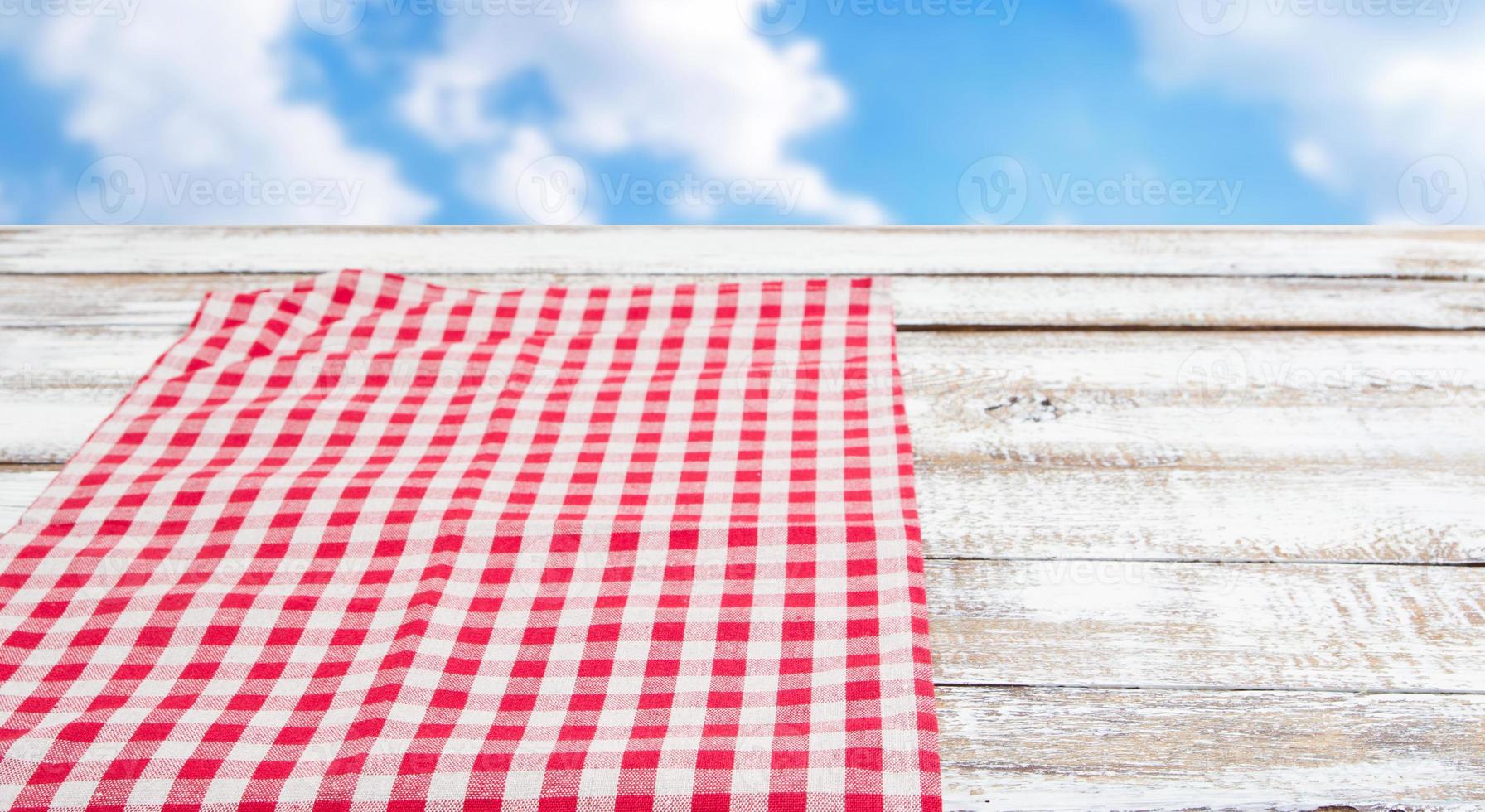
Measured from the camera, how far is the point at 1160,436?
115cm

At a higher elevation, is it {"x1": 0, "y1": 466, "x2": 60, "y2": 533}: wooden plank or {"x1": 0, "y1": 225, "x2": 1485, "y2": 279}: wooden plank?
{"x1": 0, "y1": 225, "x2": 1485, "y2": 279}: wooden plank

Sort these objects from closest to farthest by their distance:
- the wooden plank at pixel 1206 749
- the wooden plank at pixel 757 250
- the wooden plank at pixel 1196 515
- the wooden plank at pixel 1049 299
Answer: the wooden plank at pixel 1206 749
the wooden plank at pixel 1196 515
the wooden plank at pixel 1049 299
the wooden plank at pixel 757 250

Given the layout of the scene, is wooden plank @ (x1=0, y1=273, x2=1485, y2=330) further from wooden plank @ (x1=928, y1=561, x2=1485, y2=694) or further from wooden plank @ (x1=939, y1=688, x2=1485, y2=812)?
wooden plank @ (x1=939, y1=688, x2=1485, y2=812)

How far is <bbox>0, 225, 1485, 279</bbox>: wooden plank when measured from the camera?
1.52m

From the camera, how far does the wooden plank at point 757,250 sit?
1518mm

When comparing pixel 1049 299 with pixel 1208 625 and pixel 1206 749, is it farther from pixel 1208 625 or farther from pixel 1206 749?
pixel 1206 749

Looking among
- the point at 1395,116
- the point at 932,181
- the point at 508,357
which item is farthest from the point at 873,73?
the point at 508,357

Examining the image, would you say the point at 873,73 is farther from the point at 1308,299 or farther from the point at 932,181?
the point at 1308,299

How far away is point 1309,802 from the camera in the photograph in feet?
2.46

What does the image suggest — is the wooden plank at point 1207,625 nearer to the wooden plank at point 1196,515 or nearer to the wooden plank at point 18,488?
the wooden plank at point 1196,515

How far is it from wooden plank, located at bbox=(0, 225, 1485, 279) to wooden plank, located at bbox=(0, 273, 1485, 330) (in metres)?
0.03

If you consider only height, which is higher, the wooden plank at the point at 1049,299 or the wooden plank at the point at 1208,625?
the wooden plank at the point at 1049,299

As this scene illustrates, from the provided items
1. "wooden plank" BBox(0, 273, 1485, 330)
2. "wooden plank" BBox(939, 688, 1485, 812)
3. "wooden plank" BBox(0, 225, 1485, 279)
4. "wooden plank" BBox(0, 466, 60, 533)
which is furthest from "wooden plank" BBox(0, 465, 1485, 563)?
"wooden plank" BBox(0, 225, 1485, 279)

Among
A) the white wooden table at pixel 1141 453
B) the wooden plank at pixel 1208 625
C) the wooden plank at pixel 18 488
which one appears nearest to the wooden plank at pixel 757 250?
the white wooden table at pixel 1141 453
